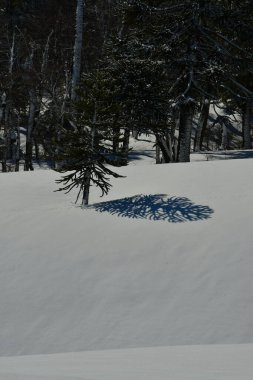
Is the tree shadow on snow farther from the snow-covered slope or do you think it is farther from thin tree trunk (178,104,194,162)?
thin tree trunk (178,104,194,162)

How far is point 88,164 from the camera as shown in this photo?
517 inches

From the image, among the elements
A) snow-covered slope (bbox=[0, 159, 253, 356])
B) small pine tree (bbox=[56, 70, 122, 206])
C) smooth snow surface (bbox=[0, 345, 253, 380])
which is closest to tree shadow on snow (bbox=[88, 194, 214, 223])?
snow-covered slope (bbox=[0, 159, 253, 356])

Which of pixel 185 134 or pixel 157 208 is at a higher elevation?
pixel 185 134

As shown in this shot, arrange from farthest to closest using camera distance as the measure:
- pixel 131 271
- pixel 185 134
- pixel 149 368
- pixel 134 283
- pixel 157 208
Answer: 1. pixel 185 134
2. pixel 157 208
3. pixel 131 271
4. pixel 134 283
5. pixel 149 368

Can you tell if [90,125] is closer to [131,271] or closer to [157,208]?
[157,208]

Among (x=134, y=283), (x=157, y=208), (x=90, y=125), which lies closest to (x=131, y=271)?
(x=134, y=283)

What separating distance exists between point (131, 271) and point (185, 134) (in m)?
12.6

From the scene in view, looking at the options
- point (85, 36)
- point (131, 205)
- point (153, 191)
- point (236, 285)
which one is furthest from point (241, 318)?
point (85, 36)

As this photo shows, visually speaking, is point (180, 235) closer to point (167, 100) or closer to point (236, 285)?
point (236, 285)

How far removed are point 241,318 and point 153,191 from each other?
20.6ft

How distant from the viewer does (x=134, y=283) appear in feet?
30.9

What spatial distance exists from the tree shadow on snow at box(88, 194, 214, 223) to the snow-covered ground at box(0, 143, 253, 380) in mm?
28

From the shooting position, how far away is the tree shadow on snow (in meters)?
11.7

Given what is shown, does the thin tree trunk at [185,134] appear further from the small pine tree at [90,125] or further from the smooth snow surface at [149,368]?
the smooth snow surface at [149,368]
